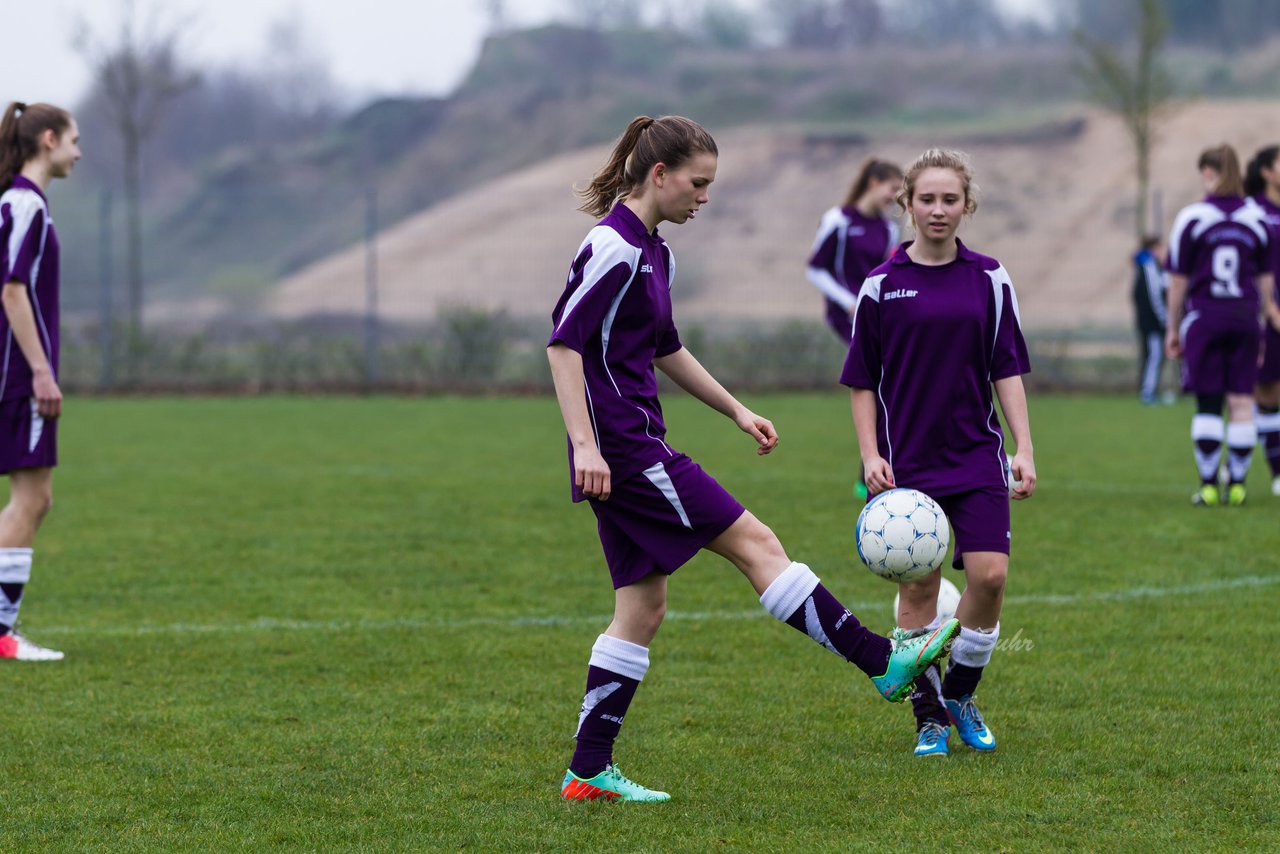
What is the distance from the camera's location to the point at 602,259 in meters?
4.08

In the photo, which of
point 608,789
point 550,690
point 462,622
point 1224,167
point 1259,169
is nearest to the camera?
point 608,789

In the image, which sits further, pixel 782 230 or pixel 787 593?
pixel 782 230

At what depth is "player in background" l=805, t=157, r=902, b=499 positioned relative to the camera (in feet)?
34.7

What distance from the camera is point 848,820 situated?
13.2 feet

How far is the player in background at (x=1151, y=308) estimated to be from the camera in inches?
830

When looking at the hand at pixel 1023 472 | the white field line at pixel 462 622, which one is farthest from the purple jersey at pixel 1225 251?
the hand at pixel 1023 472

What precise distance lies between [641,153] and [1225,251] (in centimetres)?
661

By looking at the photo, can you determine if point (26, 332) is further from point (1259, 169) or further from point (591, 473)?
point (1259, 169)

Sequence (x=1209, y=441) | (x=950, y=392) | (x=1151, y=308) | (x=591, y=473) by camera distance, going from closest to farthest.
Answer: (x=591, y=473) → (x=950, y=392) → (x=1209, y=441) → (x=1151, y=308)

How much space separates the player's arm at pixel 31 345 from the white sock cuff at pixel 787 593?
3.13m

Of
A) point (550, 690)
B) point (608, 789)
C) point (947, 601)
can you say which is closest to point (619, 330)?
point (608, 789)

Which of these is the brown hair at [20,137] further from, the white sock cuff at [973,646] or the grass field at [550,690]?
the white sock cuff at [973,646]

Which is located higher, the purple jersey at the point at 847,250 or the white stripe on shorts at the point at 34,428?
the purple jersey at the point at 847,250

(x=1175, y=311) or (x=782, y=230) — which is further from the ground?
(x=782, y=230)
